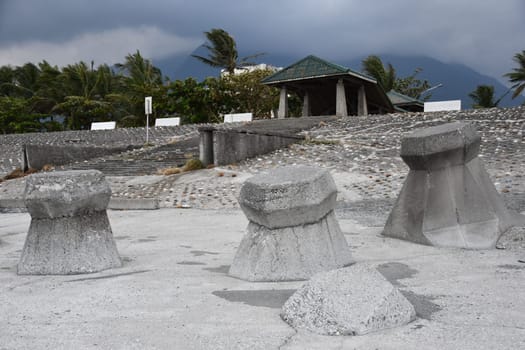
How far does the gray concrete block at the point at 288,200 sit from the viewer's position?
12.9 feet

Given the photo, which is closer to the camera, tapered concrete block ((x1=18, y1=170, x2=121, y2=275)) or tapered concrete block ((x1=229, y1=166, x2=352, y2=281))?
tapered concrete block ((x1=229, y1=166, x2=352, y2=281))

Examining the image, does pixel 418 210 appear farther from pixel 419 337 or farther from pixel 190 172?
pixel 190 172

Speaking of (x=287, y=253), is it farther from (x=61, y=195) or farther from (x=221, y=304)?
(x=61, y=195)

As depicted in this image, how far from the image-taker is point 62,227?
4289 millimetres

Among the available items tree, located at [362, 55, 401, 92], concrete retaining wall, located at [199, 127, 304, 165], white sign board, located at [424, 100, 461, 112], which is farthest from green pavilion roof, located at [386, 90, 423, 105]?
concrete retaining wall, located at [199, 127, 304, 165]

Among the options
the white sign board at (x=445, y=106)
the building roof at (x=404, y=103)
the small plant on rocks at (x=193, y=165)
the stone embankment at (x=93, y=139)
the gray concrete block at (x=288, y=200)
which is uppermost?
the building roof at (x=404, y=103)

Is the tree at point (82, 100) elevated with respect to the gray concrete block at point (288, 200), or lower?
elevated

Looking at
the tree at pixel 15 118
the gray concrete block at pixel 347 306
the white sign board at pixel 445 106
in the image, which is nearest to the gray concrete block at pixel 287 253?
the gray concrete block at pixel 347 306

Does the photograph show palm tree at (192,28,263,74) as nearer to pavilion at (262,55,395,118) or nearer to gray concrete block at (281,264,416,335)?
pavilion at (262,55,395,118)

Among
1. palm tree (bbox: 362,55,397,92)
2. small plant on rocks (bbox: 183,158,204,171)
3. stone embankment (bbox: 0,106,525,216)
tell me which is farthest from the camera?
palm tree (bbox: 362,55,397,92)

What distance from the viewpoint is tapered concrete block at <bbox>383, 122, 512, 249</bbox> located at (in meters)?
5.13

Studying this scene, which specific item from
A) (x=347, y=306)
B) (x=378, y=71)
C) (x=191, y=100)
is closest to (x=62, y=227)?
(x=347, y=306)

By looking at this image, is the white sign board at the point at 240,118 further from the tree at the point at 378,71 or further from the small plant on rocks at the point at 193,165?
the tree at the point at 378,71

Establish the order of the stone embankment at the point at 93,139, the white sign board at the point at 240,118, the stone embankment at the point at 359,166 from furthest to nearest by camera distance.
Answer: the white sign board at the point at 240,118, the stone embankment at the point at 93,139, the stone embankment at the point at 359,166
